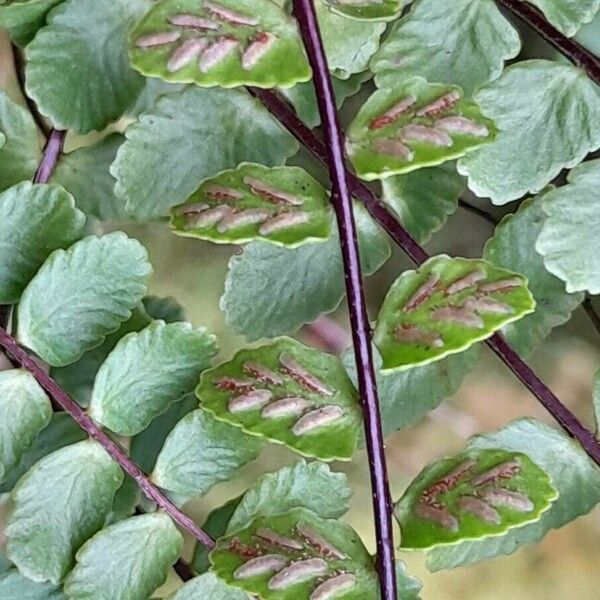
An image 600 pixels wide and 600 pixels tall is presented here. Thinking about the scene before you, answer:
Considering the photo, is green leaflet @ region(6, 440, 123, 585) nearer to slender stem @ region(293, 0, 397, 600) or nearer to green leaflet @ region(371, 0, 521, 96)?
slender stem @ region(293, 0, 397, 600)

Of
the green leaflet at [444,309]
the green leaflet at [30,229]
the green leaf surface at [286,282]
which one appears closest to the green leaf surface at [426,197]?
the green leaf surface at [286,282]

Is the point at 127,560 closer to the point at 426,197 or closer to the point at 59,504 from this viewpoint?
the point at 59,504

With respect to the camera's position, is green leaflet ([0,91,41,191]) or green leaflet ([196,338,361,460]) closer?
green leaflet ([196,338,361,460])

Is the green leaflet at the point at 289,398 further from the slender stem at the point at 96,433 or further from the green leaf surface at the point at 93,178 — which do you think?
the green leaf surface at the point at 93,178

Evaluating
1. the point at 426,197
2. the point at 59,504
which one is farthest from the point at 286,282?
the point at 59,504

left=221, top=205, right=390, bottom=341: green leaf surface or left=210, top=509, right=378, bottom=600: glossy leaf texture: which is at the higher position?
left=221, top=205, right=390, bottom=341: green leaf surface

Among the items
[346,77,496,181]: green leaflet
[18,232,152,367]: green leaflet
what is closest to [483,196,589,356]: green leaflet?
[346,77,496,181]: green leaflet

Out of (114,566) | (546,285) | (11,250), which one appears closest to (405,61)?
(546,285)


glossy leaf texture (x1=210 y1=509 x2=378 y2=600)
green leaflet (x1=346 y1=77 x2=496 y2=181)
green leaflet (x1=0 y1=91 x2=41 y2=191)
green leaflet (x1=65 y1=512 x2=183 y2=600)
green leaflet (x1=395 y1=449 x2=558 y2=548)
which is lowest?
green leaflet (x1=65 y1=512 x2=183 y2=600)
